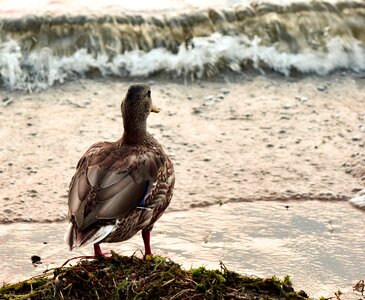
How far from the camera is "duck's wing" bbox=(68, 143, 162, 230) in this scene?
5488mm

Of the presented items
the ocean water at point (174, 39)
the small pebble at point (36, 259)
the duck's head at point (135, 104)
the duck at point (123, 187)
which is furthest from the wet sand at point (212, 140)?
the duck's head at point (135, 104)

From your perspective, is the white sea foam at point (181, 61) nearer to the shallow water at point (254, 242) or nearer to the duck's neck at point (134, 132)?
the shallow water at point (254, 242)

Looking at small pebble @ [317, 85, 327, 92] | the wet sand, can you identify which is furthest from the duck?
small pebble @ [317, 85, 327, 92]

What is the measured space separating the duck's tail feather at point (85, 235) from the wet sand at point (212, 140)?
887 mm

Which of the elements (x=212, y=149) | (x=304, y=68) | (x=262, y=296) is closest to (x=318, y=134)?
(x=212, y=149)

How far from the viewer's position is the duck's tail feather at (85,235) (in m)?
5.35

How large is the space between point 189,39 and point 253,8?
1007mm

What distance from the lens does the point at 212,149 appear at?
26.6 ft

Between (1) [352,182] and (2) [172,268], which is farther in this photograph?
(1) [352,182]

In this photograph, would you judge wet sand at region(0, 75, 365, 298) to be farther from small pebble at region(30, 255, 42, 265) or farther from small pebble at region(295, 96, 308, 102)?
small pebble at region(30, 255, 42, 265)

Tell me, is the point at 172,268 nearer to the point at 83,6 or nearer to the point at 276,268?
the point at 276,268

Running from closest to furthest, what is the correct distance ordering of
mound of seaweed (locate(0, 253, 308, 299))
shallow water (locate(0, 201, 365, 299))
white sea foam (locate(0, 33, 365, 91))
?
mound of seaweed (locate(0, 253, 308, 299))
shallow water (locate(0, 201, 365, 299))
white sea foam (locate(0, 33, 365, 91))

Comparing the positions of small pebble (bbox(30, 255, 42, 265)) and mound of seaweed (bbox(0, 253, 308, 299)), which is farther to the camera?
small pebble (bbox(30, 255, 42, 265))

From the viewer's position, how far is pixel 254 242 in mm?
6469
